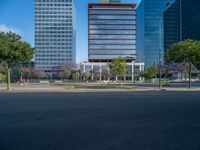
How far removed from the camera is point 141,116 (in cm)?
1320

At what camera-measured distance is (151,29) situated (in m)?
183

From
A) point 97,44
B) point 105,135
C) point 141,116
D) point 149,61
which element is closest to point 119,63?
point 141,116

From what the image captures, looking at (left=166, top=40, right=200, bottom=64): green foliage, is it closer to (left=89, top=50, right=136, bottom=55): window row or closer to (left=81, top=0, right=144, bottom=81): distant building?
(left=81, top=0, right=144, bottom=81): distant building

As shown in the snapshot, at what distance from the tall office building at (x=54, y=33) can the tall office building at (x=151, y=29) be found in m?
43.0

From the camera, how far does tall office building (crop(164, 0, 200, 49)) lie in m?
140

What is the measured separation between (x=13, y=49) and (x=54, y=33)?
15145 centimetres

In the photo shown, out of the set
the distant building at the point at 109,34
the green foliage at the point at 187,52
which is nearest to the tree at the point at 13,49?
the green foliage at the point at 187,52

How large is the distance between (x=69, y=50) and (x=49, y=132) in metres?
179

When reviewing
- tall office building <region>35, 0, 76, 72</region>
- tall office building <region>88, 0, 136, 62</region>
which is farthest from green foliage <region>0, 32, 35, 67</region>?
tall office building <region>35, 0, 76, 72</region>

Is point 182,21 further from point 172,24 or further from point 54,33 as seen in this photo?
point 54,33

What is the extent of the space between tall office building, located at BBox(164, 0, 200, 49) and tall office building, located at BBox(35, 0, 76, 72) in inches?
2274

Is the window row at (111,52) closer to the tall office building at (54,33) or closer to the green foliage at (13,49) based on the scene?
the tall office building at (54,33)

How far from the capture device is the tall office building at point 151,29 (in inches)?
7126

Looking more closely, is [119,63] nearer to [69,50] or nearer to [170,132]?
[170,132]
